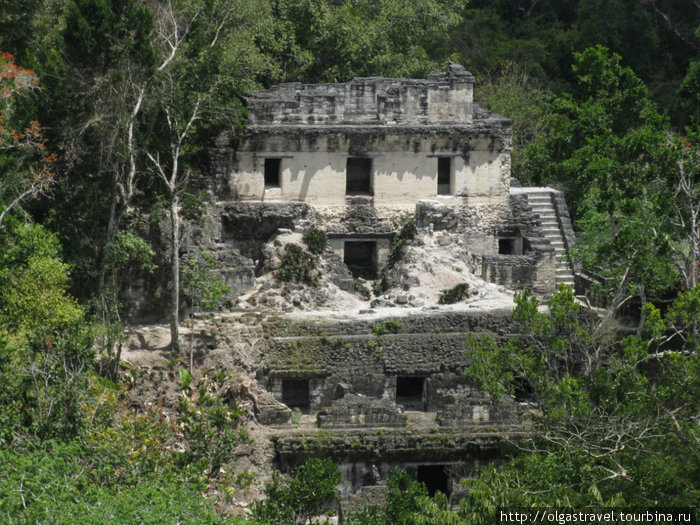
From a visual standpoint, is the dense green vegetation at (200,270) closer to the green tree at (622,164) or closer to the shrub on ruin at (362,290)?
the green tree at (622,164)


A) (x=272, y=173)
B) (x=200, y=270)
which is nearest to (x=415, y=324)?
(x=200, y=270)

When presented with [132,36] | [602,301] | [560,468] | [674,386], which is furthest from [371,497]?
[132,36]

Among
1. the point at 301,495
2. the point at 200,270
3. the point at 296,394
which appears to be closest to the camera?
the point at 301,495

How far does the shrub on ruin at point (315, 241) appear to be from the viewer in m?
28.0

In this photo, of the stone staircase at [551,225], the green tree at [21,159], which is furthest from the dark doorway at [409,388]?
the green tree at [21,159]

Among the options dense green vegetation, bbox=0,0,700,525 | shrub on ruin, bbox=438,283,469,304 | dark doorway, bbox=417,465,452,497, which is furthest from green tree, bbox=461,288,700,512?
shrub on ruin, bbox=438,283,469,304

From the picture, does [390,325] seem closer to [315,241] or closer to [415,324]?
[415,324]

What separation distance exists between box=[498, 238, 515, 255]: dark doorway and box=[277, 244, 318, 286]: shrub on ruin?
205 inches

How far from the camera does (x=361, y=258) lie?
2994 cm

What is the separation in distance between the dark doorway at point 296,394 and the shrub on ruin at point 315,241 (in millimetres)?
4124

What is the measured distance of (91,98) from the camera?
24.8m

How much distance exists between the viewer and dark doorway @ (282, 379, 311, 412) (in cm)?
2477

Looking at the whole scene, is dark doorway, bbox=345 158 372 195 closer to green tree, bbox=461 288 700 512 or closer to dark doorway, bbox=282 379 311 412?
dark doorway, bbox=282 379 311 412

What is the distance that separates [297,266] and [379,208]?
3.18 metres
